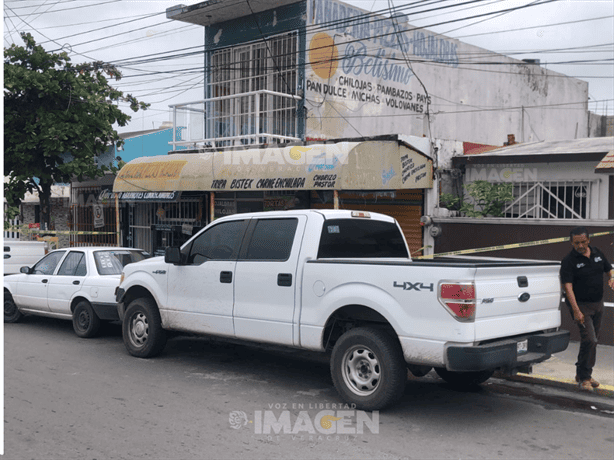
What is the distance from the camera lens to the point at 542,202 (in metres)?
11.8

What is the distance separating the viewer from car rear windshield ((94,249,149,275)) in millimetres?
10992

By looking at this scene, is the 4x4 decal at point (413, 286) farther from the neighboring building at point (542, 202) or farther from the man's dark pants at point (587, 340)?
the neighboring building at point (542, 202)

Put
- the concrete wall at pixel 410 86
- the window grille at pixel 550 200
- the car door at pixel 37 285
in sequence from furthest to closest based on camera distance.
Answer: the concrete wall at pixel 410 86, the car door at pixel 37 285, the window grille at pixel 550 200

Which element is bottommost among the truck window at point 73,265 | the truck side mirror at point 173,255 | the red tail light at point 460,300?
the truck window at point 73,265

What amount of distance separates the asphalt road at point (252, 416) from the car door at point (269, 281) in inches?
27.5

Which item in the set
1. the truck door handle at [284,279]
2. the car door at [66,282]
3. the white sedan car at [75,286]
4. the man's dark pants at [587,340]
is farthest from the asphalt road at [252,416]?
the car door at [66,282]

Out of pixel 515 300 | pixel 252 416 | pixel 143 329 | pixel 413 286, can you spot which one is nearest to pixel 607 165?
pixel 515 300

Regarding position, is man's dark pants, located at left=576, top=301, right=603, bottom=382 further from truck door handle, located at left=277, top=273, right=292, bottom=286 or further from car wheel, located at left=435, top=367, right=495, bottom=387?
truck door handle, located at left=277, top=273, right=292, bottom=286

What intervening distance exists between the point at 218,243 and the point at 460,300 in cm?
350

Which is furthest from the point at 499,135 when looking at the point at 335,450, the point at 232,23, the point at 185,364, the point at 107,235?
the point at 335,450

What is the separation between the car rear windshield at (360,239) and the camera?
7.41m

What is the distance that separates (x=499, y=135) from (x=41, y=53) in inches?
555

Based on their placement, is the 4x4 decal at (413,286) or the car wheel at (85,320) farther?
the car wheel at (85,320)

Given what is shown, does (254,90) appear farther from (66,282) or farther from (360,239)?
(360,239)
